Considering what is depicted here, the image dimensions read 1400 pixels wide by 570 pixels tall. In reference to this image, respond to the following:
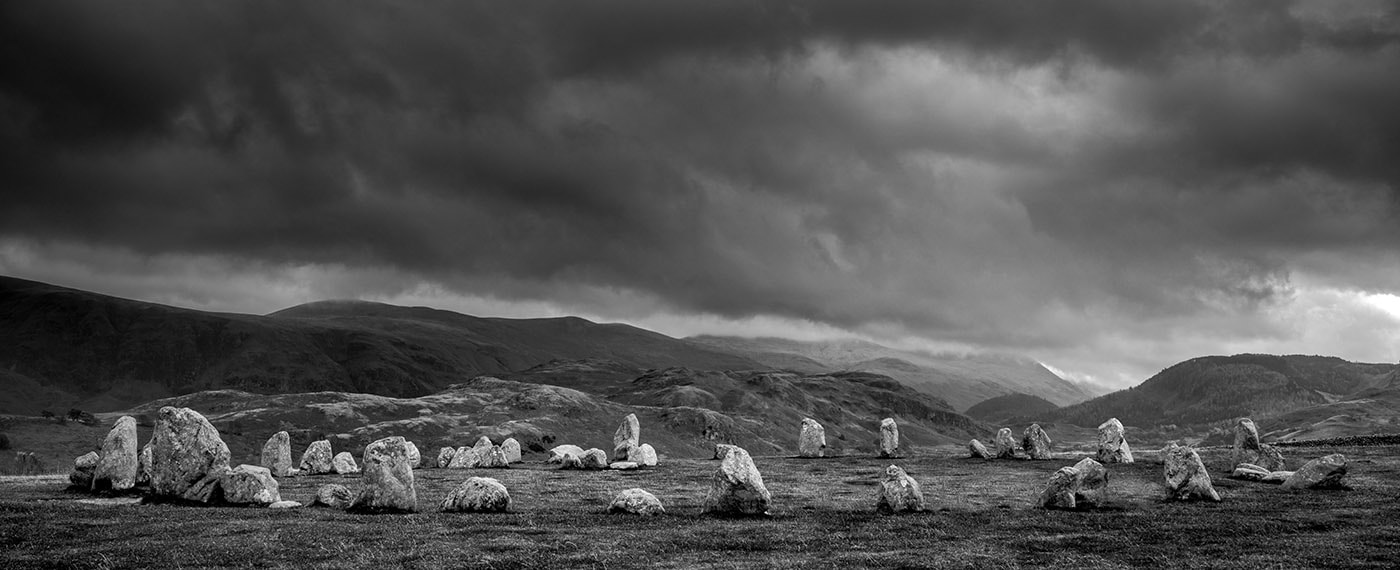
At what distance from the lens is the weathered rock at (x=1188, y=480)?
42875mm

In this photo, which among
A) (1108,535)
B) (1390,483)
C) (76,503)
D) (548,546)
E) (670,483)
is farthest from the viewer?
(670,483)

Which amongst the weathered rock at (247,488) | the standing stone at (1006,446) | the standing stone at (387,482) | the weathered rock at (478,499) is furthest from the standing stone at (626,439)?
the weathered rock at (247,488)

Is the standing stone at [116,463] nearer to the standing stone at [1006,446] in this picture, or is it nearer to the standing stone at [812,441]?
the standing stone at [812,441]

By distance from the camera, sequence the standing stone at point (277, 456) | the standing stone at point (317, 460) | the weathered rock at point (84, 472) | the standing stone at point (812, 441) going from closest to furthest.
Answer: the weathered rock at point (84, 472) → the standing stone at point (277, 456) → the standing stone at point (317, 460) → the standing stone at point (812, 441)

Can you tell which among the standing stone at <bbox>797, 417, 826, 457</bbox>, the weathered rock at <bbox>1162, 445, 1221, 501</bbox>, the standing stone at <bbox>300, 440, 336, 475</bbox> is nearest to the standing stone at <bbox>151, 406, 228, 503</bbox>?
the standing stone at <bbox>300, 440, 336, 475</bbox>

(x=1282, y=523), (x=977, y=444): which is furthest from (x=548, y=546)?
(x=977, y=444)

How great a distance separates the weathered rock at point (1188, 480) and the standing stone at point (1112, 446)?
30.1m

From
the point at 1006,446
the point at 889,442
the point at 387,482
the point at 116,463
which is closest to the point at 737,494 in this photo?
the point at 387,482

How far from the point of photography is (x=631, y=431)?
79.6 metres

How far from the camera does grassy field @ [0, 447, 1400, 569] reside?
25094mm

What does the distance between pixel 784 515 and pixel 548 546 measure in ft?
46.3

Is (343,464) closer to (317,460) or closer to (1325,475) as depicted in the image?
(317,460)

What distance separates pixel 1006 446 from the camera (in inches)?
3246

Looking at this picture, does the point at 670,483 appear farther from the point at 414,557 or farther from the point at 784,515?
the point at 414,557
